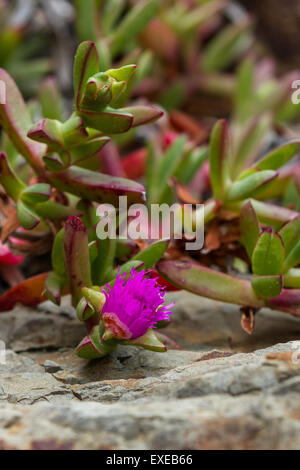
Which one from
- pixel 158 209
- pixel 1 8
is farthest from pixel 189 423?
pixel 1 8

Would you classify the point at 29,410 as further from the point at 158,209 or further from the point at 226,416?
the point at 158,209

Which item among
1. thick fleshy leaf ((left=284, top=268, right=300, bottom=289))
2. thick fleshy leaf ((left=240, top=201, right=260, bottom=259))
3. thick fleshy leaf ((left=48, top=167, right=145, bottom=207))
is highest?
thick fleshy leaf ((left=48, top=167, right=145, bottom=207))

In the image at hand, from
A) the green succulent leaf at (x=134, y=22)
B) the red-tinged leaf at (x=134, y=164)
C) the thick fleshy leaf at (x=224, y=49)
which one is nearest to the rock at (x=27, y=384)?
the red-tinged leaf at (x=134, y=164)

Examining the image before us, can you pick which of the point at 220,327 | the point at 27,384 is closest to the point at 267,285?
the point at 220,327

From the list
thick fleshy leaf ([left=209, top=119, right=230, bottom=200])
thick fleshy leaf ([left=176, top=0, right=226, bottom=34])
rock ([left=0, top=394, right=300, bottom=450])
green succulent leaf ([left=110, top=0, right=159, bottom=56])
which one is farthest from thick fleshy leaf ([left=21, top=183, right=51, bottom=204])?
thick fleshy leaf ([left=176, top=0, right=226, bottom=34])

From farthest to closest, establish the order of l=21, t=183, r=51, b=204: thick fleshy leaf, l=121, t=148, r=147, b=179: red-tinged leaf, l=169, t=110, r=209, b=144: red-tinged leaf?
l=169, t=110, r=209, b=144: red-tinged leaf → l=121, t=148, r=147, b=179: red-tinged leaf → l=21, t=183, r=51, b=204: thick fleshy leaf

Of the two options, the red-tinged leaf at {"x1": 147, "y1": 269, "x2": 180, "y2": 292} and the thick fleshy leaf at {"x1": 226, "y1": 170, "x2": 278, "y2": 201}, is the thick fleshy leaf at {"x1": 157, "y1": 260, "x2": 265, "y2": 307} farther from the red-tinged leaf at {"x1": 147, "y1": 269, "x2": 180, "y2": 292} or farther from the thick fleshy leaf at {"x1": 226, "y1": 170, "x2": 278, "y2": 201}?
the thick fleshy leaf at {"x1": 226, "y1": 170, "x2": 278, "y2": 201}
